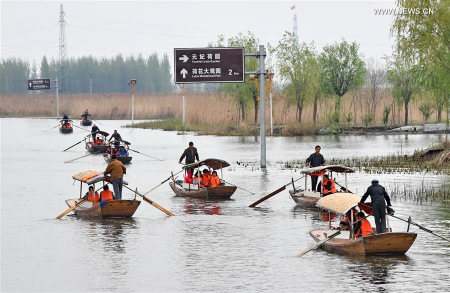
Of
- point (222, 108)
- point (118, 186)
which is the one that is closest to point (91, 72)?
point (222, 108)

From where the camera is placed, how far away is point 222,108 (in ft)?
290

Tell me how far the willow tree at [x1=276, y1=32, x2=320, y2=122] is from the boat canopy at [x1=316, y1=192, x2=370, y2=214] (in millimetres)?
62547

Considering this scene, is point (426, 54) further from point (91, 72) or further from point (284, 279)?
point (91, 72)

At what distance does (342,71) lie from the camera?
85812mm

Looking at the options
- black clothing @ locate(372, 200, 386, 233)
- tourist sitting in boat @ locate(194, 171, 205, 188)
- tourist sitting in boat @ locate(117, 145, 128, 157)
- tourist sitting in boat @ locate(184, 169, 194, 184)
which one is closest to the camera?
black clothing @ locate(372, 200, 386, 233)

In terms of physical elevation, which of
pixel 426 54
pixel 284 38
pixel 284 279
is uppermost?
pixel 284 38

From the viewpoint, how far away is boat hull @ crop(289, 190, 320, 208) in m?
28.2

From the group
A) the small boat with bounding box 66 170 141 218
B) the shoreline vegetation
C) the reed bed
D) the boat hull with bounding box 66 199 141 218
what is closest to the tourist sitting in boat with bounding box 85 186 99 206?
the small boat with bounding box 66 170 141 218

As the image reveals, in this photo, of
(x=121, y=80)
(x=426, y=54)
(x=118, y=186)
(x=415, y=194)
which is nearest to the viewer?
(x=118, y=186)

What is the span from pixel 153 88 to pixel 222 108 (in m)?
94.6

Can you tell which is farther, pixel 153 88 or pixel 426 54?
pixel 153 88

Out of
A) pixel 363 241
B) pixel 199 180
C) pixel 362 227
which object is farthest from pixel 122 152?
pixel 363 241

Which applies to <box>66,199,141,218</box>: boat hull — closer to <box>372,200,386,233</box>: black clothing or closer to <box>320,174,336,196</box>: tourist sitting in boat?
<box>320,174,336,196</box>: tourist sitting in boat

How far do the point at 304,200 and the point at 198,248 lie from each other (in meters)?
7.69
